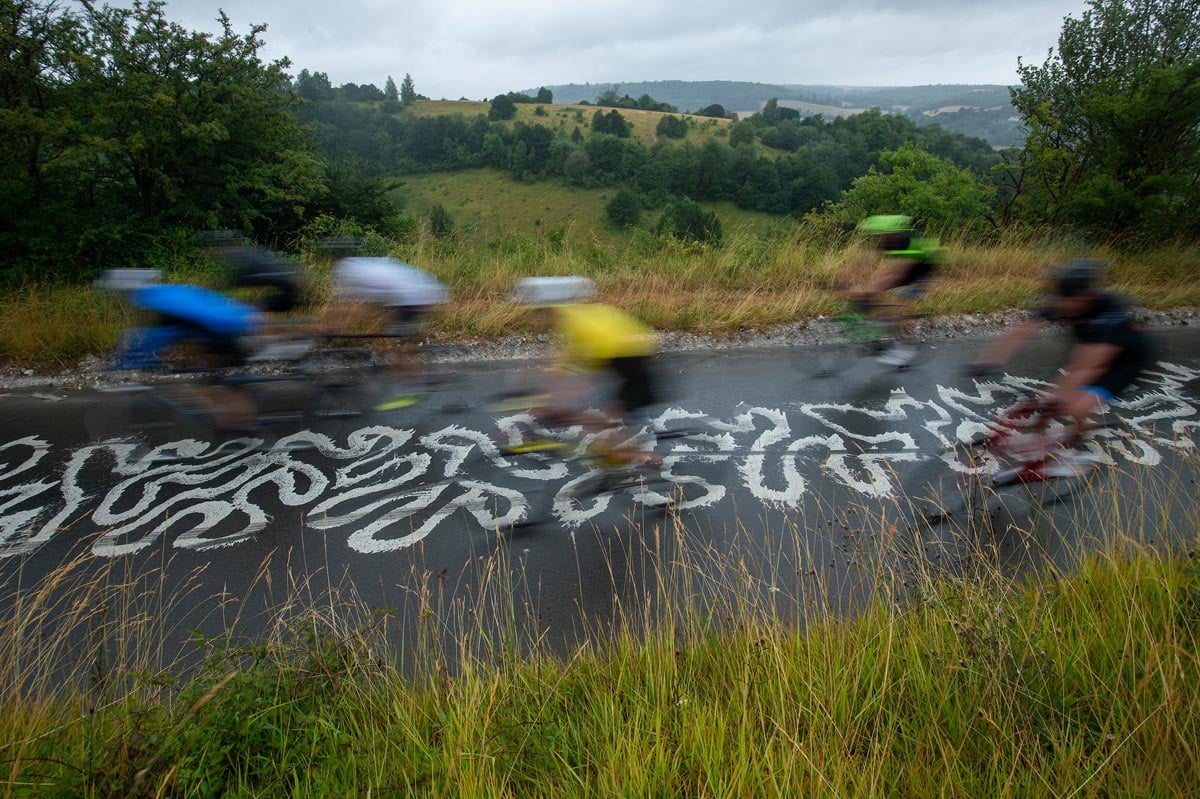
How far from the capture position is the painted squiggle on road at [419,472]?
411cm

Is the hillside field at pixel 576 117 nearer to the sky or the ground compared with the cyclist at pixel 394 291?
nearer to the sky

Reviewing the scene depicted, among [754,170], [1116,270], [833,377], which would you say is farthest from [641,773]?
[754,170]

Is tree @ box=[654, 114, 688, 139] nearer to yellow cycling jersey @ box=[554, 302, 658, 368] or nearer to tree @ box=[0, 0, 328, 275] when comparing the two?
tree @ box=[0, 0, 328, 275]

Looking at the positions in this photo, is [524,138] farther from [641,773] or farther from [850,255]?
[641,773]

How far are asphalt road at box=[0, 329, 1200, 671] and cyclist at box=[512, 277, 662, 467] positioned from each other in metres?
0.49

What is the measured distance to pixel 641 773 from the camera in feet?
6.63

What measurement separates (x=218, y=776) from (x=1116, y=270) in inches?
545

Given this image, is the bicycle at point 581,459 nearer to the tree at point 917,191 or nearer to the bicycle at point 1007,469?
the bicycle at point 1007,469

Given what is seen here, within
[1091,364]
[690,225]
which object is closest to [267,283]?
[1091,364]

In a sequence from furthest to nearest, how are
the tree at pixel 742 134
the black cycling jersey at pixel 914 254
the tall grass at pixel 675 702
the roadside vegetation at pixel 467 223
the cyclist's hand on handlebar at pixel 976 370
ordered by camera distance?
the tree at pixel 742 134
the roadside vegetation at pixel 467 223
the black cycling jersey at pixel 914 254
the cyclist's hand on handlebar at pixel 976 370
the tall grass at pixel 675 702

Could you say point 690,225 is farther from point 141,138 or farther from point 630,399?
point 630,399


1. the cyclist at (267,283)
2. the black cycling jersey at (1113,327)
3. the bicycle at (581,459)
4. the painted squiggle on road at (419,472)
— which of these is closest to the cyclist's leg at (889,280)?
the painted squiggle on road at (419,472)

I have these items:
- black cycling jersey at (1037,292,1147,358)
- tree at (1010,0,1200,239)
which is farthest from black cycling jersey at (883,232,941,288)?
tree at (1010,0,1200,239)

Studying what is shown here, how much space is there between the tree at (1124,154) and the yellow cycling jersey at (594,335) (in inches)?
531
